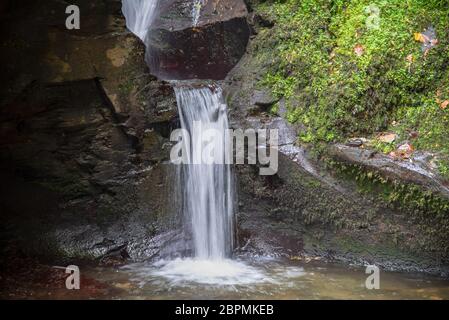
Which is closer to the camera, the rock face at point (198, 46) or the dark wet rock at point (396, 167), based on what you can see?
the dark wet rock at point (396, 167)

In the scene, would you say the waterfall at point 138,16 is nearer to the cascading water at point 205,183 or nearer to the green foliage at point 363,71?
the cascading water at point 205,183

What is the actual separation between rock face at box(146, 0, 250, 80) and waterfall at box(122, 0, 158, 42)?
176 mm

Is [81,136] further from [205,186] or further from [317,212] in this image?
[317,212]

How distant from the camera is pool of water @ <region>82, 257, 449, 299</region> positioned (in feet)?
17.0

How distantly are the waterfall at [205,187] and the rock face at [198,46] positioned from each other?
209 cm

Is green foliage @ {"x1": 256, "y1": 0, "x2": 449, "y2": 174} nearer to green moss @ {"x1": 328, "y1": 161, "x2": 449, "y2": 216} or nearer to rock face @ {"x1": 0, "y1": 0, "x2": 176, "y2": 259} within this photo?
green moss @ {"x1": 328, "y1": 161, "x2": 449, "y2": 216}

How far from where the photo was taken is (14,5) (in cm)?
589

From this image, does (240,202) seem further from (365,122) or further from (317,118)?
(365,122)

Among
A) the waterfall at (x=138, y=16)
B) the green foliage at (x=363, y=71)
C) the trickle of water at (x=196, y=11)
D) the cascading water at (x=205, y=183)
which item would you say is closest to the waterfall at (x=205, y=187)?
the cascading water at (x=205, y=183)

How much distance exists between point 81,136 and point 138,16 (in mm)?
4031

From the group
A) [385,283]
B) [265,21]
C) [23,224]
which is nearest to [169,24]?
[265,21]

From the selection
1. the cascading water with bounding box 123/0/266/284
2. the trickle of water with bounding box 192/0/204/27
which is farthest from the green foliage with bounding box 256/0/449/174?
the trickle of water with bounding box 192/0/204/27

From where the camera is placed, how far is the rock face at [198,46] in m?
9.12

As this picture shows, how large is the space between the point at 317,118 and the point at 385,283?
2564 millimetres
